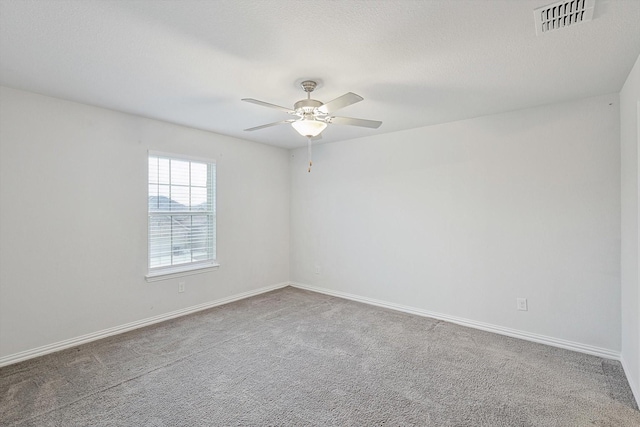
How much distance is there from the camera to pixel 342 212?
15.9 feet

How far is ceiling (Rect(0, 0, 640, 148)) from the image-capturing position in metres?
1.68

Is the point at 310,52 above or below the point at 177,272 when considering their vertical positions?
above

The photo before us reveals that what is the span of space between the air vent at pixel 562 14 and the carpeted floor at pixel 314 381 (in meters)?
2.41

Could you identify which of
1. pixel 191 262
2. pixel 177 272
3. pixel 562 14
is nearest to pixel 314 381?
pixel 177 272

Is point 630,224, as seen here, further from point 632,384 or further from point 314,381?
point 314,381

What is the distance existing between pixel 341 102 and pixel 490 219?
232 cm

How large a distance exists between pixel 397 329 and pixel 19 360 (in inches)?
141

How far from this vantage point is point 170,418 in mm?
2045

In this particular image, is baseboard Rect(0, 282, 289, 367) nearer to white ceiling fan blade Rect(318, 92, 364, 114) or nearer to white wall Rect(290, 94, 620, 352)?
white wall Rect(290, 94, 620, 352)

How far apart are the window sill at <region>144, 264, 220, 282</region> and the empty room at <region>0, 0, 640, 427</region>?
0.03 metres

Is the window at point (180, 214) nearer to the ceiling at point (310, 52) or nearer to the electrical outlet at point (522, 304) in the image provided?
the ceiling at point (310, 52)

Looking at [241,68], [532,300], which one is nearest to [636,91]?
[532,300]

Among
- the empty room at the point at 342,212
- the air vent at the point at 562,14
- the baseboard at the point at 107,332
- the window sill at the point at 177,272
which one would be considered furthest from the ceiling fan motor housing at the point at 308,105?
the baseboard at the point at 107,332

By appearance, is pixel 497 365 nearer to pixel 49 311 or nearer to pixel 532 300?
pixel 532 300
